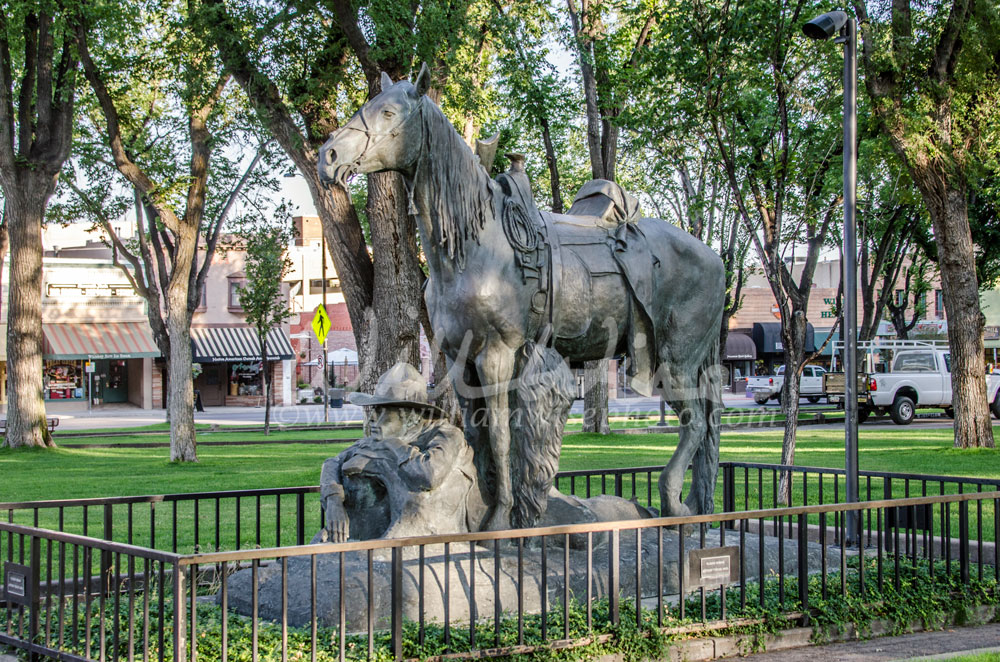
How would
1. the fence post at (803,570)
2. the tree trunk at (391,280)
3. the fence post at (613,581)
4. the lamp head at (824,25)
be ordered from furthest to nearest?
the tree trunk at (391,280) → the lamp head at (824,25) → the fence post at (803,570) → the fence post at (613,581)

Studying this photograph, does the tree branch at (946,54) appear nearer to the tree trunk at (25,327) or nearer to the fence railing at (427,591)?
the fence railing at (427,591)

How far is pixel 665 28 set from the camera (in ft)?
37.1

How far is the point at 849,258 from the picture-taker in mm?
8836

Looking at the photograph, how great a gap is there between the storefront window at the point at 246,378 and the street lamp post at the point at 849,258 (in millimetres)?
45549

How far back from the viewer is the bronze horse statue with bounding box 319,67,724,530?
5.82 meters

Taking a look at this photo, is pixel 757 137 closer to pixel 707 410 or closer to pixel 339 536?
pixel 707 410

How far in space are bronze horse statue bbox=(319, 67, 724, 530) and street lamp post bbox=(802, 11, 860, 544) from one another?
1689mm

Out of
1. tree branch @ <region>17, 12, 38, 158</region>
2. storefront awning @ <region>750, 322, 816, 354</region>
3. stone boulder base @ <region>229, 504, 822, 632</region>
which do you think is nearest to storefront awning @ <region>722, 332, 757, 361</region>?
storefront awning @ <region>750, 322, 816, 354</region>

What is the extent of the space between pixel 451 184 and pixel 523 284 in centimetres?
82

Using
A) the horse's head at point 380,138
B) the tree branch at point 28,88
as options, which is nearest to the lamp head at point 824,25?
the horse's head at point 380,138

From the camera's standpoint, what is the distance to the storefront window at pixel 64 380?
152 ft

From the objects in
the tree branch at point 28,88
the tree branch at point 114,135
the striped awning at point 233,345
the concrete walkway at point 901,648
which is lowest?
the concrete walkway at point 901,648

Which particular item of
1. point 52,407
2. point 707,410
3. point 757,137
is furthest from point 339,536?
point 52,407

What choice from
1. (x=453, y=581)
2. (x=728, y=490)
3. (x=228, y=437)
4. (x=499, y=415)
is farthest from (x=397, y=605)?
(x=228, y=437)
